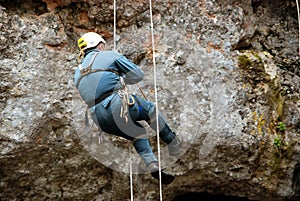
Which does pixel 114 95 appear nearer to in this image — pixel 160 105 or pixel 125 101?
pixel 125 101

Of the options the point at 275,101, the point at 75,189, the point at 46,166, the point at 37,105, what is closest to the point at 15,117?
the point at 37,105

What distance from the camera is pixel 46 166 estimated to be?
262 inches

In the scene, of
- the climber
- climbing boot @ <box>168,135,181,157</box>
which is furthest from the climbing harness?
climbing boot @ <box>168,135,181,157</box>

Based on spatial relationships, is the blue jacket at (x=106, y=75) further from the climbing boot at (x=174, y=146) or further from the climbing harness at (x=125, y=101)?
the climbing boot at (x=174, y=146)

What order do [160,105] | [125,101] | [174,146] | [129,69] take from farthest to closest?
[160,105] < [174,146] < [129,69] < [125,101]

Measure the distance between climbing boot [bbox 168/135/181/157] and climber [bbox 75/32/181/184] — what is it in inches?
17.3

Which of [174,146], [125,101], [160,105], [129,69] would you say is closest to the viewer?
[125,101]

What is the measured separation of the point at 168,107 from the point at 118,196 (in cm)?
135

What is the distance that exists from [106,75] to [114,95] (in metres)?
0.21

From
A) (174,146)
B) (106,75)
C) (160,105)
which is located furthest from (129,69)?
(160,105)

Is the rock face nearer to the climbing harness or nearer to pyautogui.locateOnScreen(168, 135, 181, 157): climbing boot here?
pyautogui.locateOnScreen(168, 135, 181, 157): climbing boot

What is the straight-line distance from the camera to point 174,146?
19.7ft

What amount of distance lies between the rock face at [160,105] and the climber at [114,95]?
4.00 ft

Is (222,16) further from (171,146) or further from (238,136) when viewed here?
(171,146)
